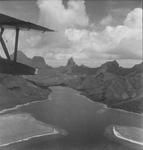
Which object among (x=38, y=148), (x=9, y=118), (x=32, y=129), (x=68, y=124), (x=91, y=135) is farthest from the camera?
(x=9, y=118)

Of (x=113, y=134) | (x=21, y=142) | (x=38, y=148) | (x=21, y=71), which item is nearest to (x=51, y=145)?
(x=38, y=148)

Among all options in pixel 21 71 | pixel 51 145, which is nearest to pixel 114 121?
pixel 51 145

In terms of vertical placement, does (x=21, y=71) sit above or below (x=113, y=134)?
above

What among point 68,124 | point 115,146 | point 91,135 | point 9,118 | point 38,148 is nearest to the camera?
point 38,148

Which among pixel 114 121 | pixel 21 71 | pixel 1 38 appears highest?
pixel 1 38

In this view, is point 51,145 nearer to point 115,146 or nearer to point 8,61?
point 115,146

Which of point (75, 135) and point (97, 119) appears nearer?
point (75, 135)

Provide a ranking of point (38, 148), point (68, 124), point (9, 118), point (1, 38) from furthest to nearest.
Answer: point (9, 118) < point (68, 124) < point (38, 148) < point (1, 38)

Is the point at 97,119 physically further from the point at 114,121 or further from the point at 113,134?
the point at 113,134

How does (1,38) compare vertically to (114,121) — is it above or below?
above
